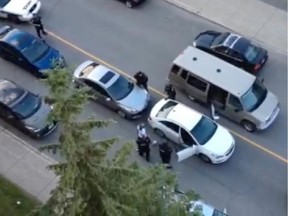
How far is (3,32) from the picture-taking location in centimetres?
2417

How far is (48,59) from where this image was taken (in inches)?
923

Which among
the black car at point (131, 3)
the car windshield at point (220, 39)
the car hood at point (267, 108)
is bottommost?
the car hood at point (267, 108)

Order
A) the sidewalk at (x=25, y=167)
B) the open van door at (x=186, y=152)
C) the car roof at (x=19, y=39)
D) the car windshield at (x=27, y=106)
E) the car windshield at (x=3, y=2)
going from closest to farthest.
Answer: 1. the sidewalk at (x=25, y=167)
2. the open van door at (x=186, y=152)
3. the car windshield at (x=27, y=106)
4. the car roof at (x=19, y=39)
5. the car windshield at (x=3, y=2)

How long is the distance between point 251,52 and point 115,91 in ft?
16.9

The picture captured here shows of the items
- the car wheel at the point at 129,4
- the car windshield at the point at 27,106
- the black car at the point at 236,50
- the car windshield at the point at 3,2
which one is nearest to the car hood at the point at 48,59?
the car windshield at the point at 27,106

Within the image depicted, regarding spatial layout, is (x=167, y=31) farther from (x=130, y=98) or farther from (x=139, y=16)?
(x=130, y=98)

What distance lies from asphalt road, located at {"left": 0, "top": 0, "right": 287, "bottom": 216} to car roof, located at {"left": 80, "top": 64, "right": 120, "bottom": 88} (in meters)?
→ 1.06

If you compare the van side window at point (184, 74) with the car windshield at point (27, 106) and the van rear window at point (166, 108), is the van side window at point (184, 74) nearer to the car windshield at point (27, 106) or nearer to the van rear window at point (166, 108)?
the van rear window at point (166, 108)

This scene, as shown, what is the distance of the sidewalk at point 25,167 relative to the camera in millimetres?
20312

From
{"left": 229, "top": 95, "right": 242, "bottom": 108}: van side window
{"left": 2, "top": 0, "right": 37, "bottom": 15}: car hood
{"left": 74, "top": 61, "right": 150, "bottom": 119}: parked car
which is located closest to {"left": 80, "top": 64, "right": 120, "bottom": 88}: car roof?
{"left": 74, "top": 61, "right": 150, "bottom": 119}: parked car

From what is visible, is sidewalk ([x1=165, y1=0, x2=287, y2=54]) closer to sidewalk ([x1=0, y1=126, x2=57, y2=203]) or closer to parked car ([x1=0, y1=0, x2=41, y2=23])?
parked car ([x1=0, y1=0, x2=41, y2=23])

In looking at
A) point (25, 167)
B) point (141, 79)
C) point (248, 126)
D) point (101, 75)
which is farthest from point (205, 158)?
point (25, 167)

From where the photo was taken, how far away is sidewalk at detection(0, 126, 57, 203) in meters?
20.3

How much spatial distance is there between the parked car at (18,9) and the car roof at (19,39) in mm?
1551
